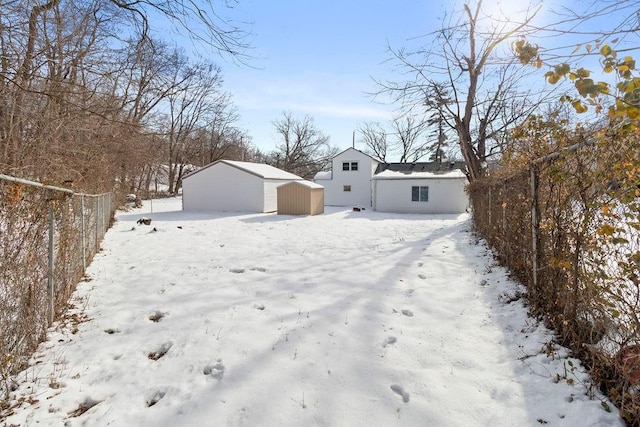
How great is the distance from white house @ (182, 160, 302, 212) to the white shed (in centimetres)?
670

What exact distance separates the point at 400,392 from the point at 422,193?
19692 millimetres

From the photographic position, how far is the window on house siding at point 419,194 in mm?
21219

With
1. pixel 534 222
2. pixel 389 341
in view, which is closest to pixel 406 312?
pixel 389 341

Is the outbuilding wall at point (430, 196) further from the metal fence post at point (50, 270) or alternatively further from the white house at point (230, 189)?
the metal fence post at point (50, 270)

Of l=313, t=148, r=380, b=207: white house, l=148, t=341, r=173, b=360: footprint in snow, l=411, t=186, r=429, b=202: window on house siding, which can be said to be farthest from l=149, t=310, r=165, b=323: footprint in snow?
l=313, t=148, r=380, b=207: white house

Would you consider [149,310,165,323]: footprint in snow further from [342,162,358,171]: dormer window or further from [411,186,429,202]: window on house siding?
[342,162,358,171]: dormer window

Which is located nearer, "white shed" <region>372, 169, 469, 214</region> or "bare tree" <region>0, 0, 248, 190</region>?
"bare tree" <region>0, 0, 248, 190</region>

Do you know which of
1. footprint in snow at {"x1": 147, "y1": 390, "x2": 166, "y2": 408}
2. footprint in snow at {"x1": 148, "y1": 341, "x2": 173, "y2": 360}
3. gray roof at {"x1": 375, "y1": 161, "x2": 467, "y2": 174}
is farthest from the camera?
gray roof at {"x1": 375, "y1": 161, "x2": 467, "y2": 174}

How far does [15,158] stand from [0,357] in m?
3.91

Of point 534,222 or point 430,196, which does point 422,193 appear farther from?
point 534,222

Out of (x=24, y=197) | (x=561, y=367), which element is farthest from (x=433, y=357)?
(x=24, y=197)

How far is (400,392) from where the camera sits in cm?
263

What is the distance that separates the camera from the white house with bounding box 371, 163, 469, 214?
20.7m

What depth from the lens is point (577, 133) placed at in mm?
2959
